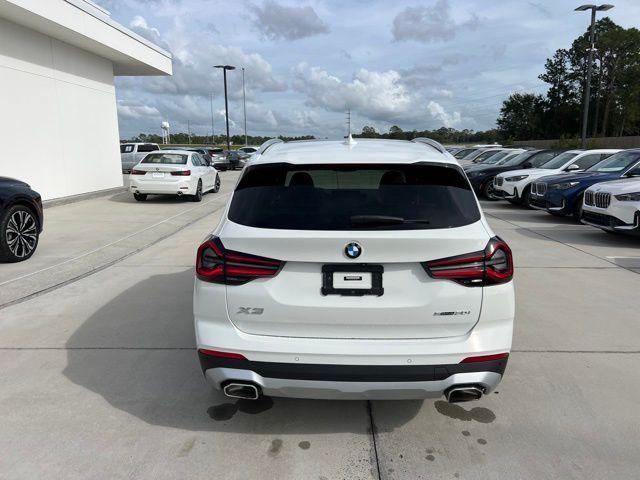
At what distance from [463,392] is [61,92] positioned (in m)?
15.6

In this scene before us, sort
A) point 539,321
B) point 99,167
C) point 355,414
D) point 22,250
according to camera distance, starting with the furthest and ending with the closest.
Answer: point 99,167
point 22,250
point 539,321
point 355,414

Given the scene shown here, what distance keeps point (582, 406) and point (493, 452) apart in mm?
914

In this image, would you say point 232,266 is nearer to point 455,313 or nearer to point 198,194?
point 455,313

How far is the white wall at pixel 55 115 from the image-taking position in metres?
12.7

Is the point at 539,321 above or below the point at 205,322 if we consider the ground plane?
below

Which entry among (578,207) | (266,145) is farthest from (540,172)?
(266,145)

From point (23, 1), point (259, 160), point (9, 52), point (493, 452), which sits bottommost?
point (493, 452)

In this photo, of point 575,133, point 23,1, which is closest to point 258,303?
point 23,1

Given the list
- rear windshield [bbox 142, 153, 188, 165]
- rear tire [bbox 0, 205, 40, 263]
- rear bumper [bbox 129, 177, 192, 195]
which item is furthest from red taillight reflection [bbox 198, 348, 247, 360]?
rear windshield [bbox 142, 153, 188, 165]

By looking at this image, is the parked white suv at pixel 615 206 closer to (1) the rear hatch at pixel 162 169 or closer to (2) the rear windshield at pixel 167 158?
(1) the rear hatch at pixel 162 169

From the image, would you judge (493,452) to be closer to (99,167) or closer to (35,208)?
(35,208)

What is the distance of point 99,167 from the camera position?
17.1 m

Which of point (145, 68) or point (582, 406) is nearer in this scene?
point (582, 406)

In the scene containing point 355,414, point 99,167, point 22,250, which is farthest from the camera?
point 99,167
